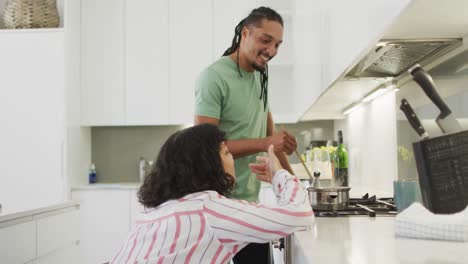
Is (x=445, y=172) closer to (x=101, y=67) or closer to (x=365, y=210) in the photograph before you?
(x=365, y=210)

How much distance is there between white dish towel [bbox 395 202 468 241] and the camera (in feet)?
3.26

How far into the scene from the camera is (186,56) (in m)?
4.06

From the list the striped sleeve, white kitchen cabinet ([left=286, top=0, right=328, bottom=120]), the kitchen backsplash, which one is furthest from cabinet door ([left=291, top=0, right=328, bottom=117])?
the kitchen backsplash

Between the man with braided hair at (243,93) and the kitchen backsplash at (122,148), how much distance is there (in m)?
2.66

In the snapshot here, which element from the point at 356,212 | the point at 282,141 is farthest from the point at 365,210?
the point at 282,141

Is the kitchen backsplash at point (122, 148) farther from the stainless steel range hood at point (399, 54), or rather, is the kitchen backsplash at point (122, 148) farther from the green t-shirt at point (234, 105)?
the stainless steel range hood at point (399, 54)

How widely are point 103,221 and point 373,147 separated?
208cm

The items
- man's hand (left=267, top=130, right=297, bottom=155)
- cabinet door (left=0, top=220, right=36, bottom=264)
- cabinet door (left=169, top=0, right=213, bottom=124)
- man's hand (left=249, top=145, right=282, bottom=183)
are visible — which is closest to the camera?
man's hand (left=249, top=145, right=282, bottom=183)

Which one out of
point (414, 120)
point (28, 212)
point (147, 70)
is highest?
point (147, 70)

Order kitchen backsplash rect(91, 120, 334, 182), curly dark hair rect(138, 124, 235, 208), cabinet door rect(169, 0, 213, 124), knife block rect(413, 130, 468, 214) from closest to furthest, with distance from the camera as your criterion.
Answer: knife block rect(413, 130, 468, 214) < curly dark hair rect(138, 124, 235, 208) < cabinet door rect(169, 0, 213, 124) < kitchen backsplash rect(91, 120, 334, 182)

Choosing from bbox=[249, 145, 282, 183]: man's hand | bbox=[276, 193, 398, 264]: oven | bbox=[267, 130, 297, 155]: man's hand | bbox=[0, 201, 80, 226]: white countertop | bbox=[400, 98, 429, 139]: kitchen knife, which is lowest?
bbox=[0, 201, 80, 226]: white countertop

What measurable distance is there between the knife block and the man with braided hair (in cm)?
83

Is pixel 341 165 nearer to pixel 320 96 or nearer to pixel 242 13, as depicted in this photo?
pixel 320 96

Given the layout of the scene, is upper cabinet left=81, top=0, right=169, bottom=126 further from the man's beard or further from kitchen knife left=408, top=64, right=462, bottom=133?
kitchen knife left=408, top=64, right=462, bottom=133
